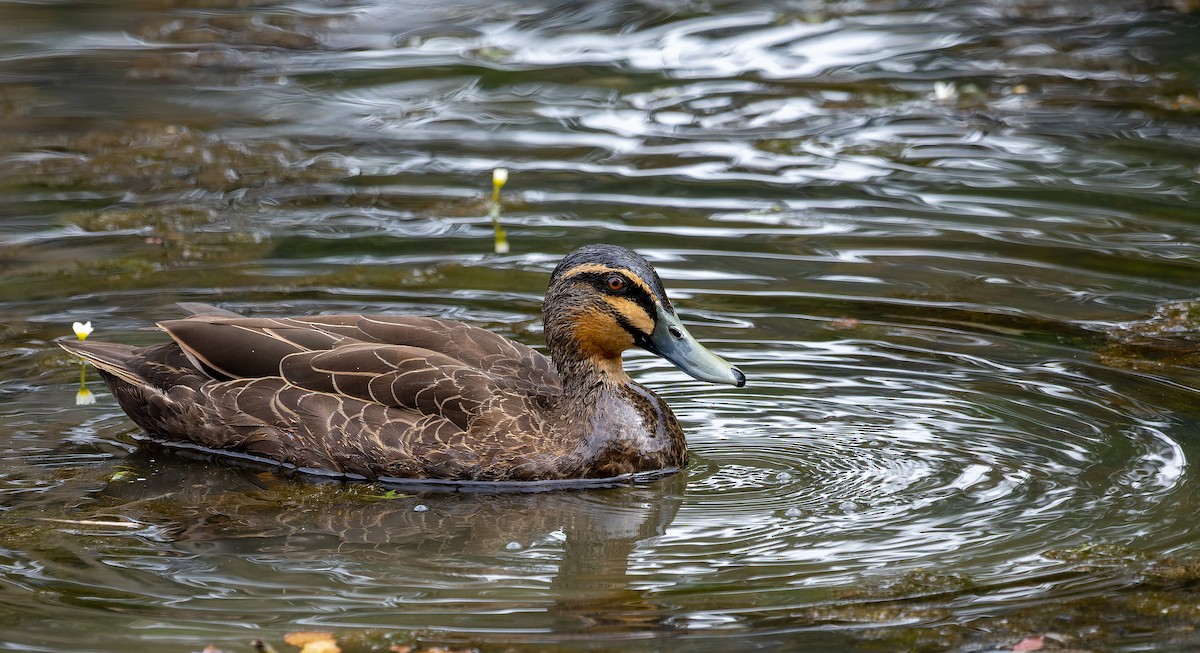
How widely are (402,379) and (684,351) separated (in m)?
1.42

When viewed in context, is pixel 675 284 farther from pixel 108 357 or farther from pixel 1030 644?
pixel 1030 644

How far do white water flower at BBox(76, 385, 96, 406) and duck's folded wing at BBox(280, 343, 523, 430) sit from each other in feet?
5.10

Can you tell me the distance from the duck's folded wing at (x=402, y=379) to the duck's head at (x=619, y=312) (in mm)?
474

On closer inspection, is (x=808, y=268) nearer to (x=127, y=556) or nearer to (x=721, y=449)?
(x=721, y=449)

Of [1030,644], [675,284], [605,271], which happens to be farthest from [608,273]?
[1030,644]

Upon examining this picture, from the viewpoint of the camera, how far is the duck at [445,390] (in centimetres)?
772

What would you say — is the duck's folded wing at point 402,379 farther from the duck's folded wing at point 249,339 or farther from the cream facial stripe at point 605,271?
the cream facial stripe at point 605,271

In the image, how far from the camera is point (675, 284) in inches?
408

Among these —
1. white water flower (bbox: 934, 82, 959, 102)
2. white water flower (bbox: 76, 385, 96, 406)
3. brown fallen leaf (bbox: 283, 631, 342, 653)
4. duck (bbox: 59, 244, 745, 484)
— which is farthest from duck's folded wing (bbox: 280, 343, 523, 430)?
white water flower (bbox: 934, 82, 959, 102)

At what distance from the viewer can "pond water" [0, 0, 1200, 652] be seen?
6242 mm

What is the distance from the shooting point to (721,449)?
8047 mm

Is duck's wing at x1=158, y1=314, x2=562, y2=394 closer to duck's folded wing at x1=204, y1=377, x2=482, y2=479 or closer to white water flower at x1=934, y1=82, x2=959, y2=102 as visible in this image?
duck's folded wing at x1=204, y1=377, x2=482, y2=479

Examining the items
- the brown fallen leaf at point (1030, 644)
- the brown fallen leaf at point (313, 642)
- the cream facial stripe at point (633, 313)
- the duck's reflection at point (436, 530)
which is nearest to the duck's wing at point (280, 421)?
the duck's reflection at point (436, 530)

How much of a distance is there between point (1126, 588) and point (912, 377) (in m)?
2.78
